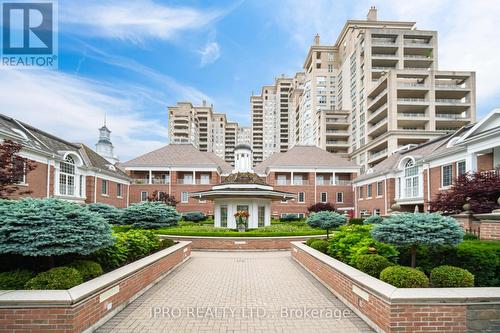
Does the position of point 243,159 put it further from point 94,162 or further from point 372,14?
point 372,14

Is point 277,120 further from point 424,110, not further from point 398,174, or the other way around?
point 398,174

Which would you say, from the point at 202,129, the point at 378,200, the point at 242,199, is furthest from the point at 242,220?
the point at 202,129

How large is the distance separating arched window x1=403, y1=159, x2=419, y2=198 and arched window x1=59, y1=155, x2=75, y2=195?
3420cm

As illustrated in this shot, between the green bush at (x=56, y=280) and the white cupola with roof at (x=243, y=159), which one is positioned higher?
the white cupola with roof at (x=243, y=159)

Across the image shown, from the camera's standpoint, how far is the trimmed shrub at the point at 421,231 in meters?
7.06

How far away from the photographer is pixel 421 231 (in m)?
7.06

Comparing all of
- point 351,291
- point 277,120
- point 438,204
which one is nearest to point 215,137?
point 277,120

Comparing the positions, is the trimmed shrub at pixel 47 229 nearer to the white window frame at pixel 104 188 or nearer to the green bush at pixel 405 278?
the green bush at pixel 405 278

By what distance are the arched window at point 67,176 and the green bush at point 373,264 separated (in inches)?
1191

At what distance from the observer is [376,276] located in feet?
24.6

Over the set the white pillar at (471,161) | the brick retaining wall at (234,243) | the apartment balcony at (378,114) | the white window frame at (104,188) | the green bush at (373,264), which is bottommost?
the brick retaining wall at (234,243)

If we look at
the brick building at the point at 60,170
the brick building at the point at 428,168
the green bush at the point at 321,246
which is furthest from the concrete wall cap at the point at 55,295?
the brick building at the point at 60,170

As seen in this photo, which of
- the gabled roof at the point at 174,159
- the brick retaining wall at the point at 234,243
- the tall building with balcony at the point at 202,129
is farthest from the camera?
the tall building with balcony at the point at 202,129

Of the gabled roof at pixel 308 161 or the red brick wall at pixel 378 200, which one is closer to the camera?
the red brick wall at pixel 378 200
